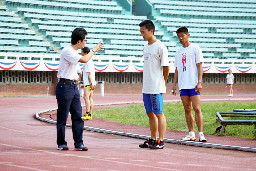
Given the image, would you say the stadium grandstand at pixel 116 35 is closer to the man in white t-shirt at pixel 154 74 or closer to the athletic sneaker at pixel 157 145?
the man in white t-shirt at pixel 154 74

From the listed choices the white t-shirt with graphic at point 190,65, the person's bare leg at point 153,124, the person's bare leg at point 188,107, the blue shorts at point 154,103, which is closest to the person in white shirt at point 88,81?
the person's bare leg at point 188,107

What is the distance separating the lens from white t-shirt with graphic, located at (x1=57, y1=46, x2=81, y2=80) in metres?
8.59

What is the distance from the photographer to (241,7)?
218ft

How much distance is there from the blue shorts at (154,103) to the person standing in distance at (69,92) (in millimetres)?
1334

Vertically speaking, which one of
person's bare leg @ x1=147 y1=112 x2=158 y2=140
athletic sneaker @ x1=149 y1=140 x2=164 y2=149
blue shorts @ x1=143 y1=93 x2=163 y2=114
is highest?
blue shorts @ x1=143 y1=93 x2=163 y2=114

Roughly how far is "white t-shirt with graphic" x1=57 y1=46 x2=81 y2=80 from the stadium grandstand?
32206 mm

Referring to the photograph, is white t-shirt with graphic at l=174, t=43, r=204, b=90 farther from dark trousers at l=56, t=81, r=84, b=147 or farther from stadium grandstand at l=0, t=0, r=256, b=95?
stadium grandstand at l=0, t=0, r=256, b=95

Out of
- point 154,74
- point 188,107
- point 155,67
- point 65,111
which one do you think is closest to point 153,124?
point 154,74

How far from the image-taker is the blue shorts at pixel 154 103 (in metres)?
9.09

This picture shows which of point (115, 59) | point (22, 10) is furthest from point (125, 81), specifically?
point (22, 10)

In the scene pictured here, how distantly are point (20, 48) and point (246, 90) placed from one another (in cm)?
2557

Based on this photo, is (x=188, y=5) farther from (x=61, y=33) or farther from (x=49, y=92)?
(x=49, y=92)

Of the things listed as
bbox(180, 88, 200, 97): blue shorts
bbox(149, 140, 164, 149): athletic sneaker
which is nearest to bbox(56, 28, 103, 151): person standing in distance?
bbox(149, 140, 164, 149): athletic sneaker

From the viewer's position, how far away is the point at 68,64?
8.72m
